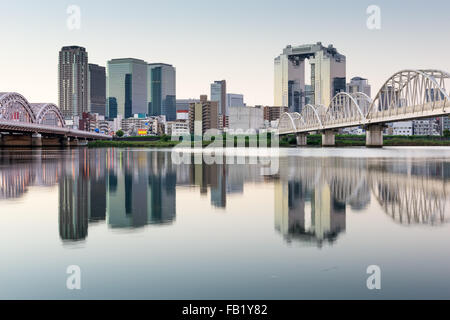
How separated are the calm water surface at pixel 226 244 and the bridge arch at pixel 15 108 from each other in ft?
383

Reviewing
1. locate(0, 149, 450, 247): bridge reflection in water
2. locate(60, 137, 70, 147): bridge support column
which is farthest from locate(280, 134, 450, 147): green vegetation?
locate(0, 149, 450, 247): bridge reflection in water

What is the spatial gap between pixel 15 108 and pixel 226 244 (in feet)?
487

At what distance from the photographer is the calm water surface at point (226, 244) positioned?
725 centimetres

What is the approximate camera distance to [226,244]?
33.7 feet

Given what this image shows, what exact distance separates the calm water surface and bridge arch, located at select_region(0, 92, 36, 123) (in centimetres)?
11671

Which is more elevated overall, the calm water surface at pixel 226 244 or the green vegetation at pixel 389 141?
the green vegetation at pixel 389 141

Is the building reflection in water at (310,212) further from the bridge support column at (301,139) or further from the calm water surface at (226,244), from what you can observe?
the bridge support column at (301,139)

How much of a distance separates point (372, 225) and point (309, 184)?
1112 cm

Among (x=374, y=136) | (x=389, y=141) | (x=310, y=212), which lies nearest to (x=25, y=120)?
(x=374, y=136)

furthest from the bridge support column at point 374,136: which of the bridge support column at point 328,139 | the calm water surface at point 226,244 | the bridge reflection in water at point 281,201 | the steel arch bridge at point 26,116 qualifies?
the calm water surface at point 226,244

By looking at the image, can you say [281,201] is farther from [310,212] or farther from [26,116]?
[26,116]
